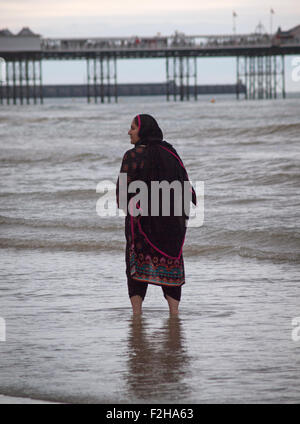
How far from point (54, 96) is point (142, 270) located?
141m

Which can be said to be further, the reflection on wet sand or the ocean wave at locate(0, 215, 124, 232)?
the ocean wave at locate(0, 215, 124, 232)

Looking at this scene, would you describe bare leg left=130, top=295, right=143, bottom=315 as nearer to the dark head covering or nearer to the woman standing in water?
the woman standing in water

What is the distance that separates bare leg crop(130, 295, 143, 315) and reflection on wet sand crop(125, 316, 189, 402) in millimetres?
46

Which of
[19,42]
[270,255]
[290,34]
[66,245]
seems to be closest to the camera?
[270,255]

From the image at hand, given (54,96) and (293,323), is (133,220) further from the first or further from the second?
(54,96)

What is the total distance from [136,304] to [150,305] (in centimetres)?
45

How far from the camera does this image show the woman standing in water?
184 inches

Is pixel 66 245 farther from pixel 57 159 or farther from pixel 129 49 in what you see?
pixel 129 49

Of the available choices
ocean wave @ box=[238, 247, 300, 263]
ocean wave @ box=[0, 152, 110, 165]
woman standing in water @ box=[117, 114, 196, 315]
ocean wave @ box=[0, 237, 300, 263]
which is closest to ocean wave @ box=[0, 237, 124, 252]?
ocean wave @ box=[0, 237, 300, 263]

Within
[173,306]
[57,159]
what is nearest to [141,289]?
[173,306]

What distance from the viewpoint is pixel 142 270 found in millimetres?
4797

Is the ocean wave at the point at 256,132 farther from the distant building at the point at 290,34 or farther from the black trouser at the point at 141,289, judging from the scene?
the distant building at the point at 290,34

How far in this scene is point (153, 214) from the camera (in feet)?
15.5

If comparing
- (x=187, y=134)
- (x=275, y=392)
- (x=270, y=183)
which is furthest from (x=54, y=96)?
(x=275, y=392)
